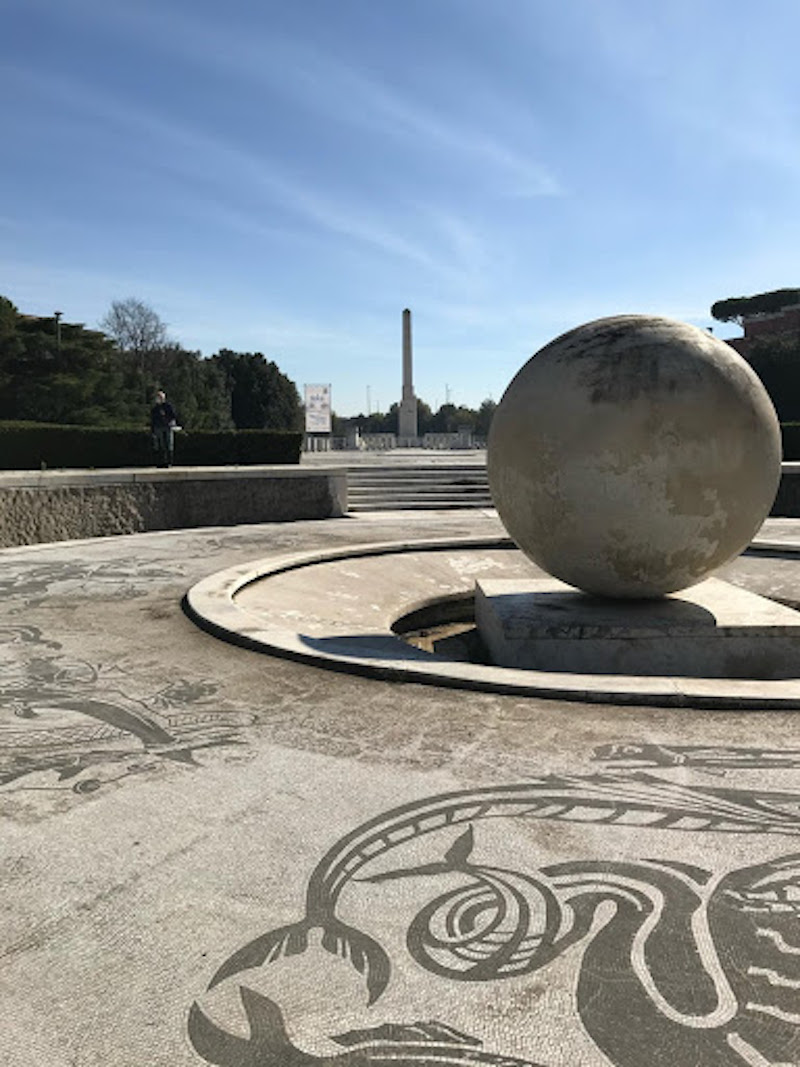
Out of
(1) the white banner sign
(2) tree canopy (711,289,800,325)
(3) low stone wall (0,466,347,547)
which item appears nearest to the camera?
(3) low stone wall (0,466,347,547)

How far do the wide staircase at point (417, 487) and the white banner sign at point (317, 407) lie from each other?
1795 centimetres

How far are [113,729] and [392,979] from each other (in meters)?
2.86

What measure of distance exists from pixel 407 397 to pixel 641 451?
59.9 meters

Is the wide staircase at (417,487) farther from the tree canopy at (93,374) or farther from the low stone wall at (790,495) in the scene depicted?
the tree canopy at (93,374)

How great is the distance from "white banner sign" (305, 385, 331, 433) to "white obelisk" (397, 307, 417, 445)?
21667mm

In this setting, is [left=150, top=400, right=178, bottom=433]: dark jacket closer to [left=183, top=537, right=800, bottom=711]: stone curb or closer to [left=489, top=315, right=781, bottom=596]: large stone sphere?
[left=183, top=537, right=800, bottom=711]: stone curb

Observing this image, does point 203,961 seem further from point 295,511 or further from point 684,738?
point 295,511

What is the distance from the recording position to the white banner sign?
41.8 m

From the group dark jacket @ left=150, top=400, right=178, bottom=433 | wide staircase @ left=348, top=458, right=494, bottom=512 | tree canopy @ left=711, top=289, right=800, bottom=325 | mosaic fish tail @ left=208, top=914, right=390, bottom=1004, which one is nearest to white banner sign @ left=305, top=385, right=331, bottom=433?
wide staircase @ left=348, top=458, right=494, bottom=512

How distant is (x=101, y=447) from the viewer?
20.0 meters

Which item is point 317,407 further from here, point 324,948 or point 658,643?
point 324,948

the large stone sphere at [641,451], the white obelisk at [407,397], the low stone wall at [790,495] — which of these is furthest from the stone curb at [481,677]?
the white obelisk at [407,397]

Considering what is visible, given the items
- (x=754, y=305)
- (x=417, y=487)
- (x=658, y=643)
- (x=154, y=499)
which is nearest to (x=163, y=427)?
(x=154, y=499)

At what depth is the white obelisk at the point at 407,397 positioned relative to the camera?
62.4 metres
